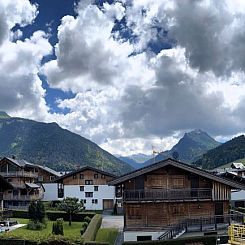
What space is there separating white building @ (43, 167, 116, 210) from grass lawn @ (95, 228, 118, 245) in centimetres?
2874

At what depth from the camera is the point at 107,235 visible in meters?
46.1

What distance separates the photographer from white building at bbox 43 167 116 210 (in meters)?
78.9

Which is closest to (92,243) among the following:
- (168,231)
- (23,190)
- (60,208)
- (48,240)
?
(48,240)

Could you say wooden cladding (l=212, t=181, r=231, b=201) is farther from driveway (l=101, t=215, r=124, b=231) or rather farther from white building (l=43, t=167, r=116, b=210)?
white building (l=43, t=167, r=116, b=210)

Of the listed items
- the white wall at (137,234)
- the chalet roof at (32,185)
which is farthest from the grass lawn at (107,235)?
the chalet roof at (32,185)

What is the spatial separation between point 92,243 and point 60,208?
1132 inches

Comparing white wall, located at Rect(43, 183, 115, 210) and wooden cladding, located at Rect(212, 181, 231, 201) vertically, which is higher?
wooden cladding, located at Rect(212, 181, 231, 201)

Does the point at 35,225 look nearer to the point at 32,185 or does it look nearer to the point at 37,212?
the point at 37,212

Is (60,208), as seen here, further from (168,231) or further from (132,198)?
(168,231)

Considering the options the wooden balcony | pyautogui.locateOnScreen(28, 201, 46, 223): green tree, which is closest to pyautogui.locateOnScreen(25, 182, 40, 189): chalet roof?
pyautogui.locateOnScreen(28, 201, 46, 223): green tree

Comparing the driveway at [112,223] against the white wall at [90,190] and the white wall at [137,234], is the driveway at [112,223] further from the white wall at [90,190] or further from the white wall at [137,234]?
the white wall at [90,190]

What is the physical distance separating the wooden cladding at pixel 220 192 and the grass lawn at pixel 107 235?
37.8ft

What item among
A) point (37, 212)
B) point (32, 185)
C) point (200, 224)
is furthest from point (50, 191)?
point (200, 224)

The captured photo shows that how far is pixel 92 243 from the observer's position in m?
32.1
